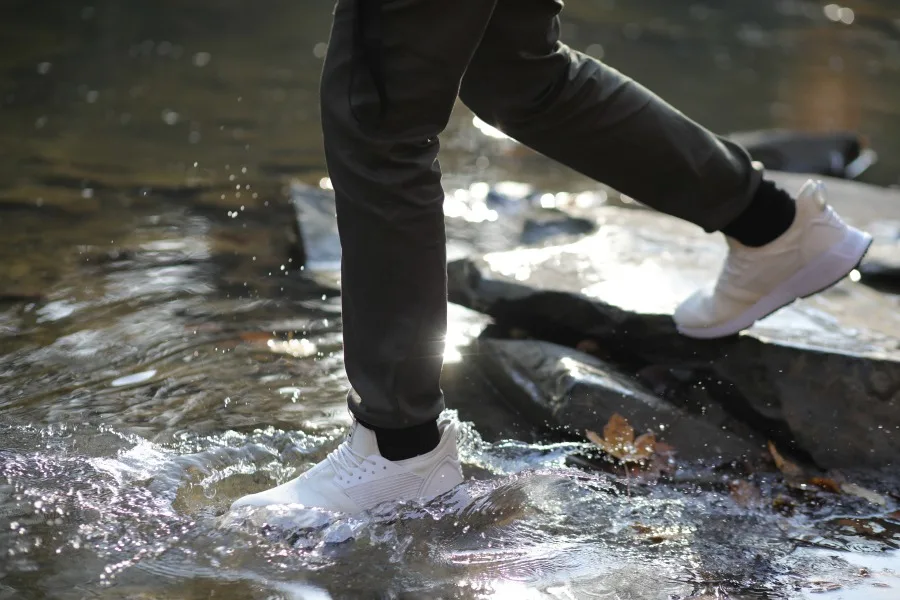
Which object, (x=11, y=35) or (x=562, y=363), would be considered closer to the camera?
(x=562, y=363)

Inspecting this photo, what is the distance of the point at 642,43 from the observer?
996cm

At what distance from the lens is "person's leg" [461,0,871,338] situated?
77.4 inches

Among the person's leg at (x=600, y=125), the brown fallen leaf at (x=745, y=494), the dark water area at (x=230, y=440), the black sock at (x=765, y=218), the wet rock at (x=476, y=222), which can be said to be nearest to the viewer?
the dark water area at (x=230, y=440)

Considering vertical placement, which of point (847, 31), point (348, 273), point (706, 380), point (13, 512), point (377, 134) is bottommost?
point (847, 31)

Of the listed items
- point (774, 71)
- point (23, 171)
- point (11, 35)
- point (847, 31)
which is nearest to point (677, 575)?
point (23, 171)

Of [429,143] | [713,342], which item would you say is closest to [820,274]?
[713,342]

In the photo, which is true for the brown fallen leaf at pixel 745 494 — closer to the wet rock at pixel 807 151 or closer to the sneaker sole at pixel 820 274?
the sneaker sole at pixel 820 274

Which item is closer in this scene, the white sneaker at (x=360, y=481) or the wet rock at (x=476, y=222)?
the white sneaker at (x=360, y=481)

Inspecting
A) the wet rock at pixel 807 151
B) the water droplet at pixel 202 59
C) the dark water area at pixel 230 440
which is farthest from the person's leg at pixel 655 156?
the water droplet at pixel 202 59

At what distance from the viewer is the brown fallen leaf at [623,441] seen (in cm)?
225

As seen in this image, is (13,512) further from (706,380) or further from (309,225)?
(309,225)

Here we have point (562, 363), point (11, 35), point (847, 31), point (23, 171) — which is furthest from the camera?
point (847, 31)

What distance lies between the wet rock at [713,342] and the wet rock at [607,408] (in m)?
0.09

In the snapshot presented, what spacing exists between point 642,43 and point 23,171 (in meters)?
7.24
